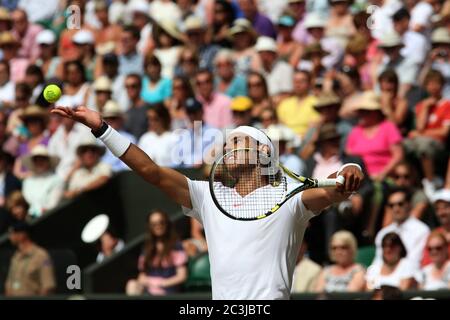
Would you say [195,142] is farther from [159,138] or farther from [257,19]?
[257,19]

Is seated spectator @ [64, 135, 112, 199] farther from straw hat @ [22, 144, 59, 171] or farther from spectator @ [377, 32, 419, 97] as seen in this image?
spectator @ [377, 32, 419, 97]

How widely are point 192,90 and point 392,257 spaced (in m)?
3.83

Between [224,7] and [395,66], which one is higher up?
[224,7]

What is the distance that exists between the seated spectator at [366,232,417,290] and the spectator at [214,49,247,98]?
3.50 m

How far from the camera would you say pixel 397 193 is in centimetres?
1192

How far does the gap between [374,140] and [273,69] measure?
7.69 ft

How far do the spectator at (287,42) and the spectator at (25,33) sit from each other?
3674mm

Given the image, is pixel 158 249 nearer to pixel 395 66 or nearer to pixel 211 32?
pixel 395 66

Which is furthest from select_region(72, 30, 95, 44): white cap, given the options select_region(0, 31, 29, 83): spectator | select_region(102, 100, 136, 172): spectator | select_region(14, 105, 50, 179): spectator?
select_region(102, 100, 136, 172): spectator

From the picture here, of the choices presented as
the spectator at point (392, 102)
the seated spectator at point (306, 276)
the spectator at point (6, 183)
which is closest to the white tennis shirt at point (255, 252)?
the seated spectator at point (306, 276)

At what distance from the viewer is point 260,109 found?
13.8 m

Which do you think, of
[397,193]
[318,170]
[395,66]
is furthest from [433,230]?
[395,66]

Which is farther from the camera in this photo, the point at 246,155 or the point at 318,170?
the point at 318,170

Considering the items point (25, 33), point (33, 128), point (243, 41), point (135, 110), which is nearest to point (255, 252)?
point (135, 110)
